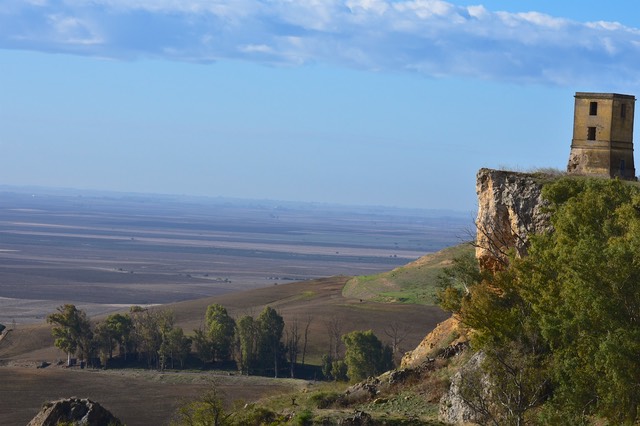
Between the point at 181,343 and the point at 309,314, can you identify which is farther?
the point at 309,314

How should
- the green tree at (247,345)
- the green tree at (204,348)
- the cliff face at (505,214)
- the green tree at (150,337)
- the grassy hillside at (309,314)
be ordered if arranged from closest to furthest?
the cliff face at (505,214), the green tree at (247,345), the green tree at (204,348), the green tree at (150,337), the grassy hillside at (309,314)

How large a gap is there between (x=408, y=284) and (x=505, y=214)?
70.4 meters

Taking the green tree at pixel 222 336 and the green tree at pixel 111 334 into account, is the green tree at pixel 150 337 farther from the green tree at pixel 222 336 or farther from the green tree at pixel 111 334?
the green tree at pixel 222 336

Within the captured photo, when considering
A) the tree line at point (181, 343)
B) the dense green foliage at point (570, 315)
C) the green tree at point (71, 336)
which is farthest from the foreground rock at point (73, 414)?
the green tree at point (71, 336)

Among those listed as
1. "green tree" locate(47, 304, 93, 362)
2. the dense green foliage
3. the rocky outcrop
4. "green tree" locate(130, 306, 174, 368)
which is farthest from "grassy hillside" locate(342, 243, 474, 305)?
the dense green foliage

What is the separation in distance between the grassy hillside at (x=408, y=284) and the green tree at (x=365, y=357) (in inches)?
1096

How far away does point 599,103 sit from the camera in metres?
41.8

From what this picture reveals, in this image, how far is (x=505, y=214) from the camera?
40.8 meters

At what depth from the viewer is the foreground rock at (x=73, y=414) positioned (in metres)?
44.8

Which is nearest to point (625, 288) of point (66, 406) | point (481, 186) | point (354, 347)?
point (481, 186)

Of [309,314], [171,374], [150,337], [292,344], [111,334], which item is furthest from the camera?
[309,314]

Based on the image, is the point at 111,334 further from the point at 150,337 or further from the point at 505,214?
the point at 505,214

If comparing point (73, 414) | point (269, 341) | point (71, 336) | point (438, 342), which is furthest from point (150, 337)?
point (438, 342)

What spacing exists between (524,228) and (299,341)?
49.8 metres
